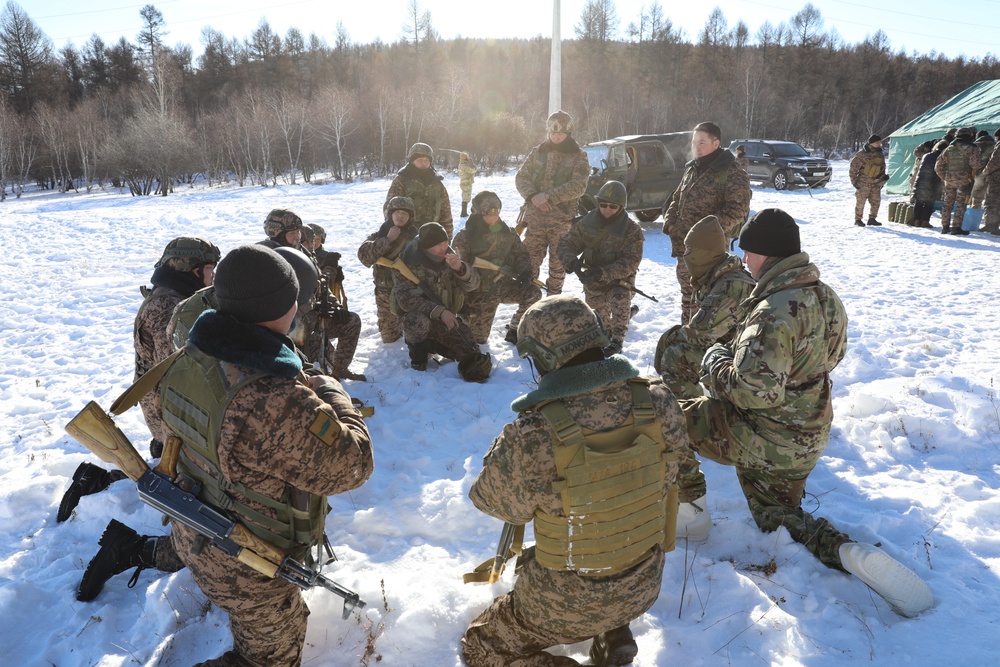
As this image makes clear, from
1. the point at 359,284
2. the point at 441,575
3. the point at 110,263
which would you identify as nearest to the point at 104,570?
the point at 441,575

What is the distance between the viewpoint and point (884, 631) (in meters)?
Answer: 2.67

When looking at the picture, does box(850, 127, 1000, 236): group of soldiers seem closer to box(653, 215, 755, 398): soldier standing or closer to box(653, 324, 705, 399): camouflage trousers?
box(653, 215, 755, 398): soldier standing

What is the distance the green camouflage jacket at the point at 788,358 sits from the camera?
2.87 m

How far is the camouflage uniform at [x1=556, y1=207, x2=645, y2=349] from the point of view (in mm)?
6121

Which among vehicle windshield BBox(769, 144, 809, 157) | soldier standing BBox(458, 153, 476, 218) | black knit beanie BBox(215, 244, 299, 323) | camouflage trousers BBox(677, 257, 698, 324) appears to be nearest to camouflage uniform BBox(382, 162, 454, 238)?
camouflage trousers BBox(677, 257, 698, 324)

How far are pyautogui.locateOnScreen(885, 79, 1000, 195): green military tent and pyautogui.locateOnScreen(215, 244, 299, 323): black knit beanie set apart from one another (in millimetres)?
18289

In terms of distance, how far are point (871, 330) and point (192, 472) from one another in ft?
23.2

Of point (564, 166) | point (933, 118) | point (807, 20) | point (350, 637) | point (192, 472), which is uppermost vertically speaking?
point (807, 20)

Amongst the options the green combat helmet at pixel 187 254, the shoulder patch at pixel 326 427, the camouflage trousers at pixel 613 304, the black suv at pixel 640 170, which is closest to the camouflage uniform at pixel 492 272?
the camouflage trousers at pixel 613 304

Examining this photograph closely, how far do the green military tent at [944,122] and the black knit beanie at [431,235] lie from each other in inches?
620

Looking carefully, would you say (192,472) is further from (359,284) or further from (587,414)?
(359,284)

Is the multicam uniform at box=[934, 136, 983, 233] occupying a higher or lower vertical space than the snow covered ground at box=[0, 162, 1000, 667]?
higher

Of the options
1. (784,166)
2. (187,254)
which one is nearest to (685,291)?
(187,254)

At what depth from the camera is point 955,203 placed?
484 inches
